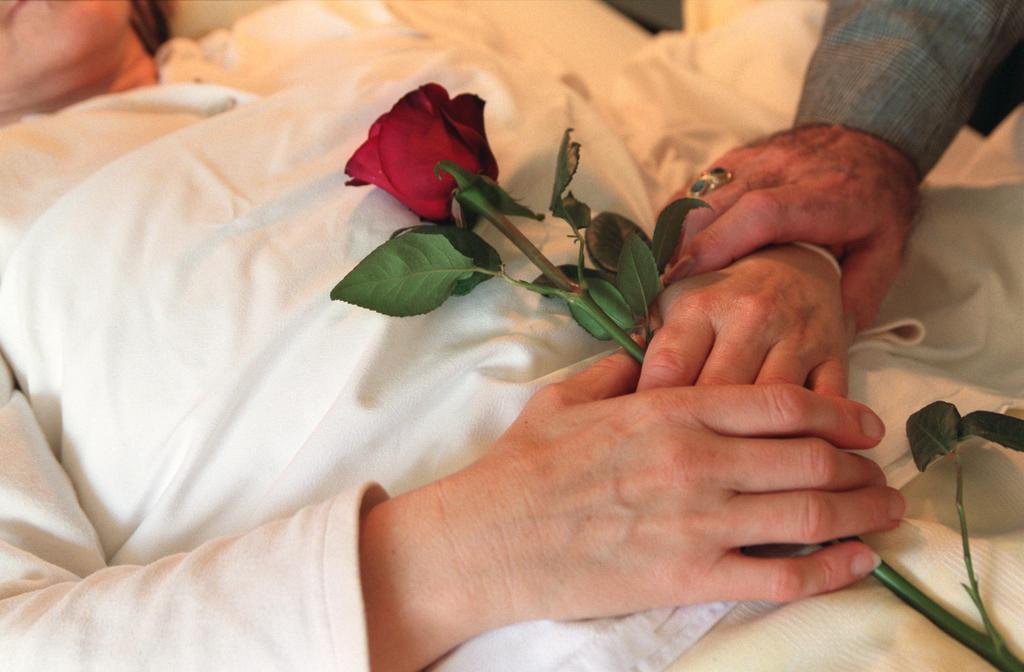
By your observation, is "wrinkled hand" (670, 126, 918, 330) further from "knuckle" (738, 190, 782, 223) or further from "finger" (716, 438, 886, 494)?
"finger" (716, 438, 886, 494)

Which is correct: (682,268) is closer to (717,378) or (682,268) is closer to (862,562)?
(717,378)

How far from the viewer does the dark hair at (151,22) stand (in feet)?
3.97

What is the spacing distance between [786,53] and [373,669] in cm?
100

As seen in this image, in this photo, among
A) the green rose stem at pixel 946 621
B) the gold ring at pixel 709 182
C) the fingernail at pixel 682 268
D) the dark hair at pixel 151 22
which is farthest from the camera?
the dark hair at pixel 151 22

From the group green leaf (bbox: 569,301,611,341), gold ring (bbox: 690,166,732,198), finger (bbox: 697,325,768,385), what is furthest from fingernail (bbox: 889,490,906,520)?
gold ring (bbox: 690,166,732,198)

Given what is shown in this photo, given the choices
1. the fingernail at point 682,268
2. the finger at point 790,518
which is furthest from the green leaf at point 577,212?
the finger at point 790,518

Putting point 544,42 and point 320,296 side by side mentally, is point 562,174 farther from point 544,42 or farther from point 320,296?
point 544,42

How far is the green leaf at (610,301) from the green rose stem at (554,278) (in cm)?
1

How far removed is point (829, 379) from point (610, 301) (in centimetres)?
18

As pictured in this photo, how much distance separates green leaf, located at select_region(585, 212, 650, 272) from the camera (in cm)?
66

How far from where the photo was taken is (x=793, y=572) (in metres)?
0.50

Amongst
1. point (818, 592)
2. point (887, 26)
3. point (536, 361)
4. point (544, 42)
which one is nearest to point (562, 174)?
point (536, 361)

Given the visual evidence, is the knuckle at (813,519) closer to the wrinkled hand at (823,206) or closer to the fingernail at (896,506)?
the fingernail at (896,506)

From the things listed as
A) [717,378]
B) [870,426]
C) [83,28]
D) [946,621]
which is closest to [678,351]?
[717,378]
